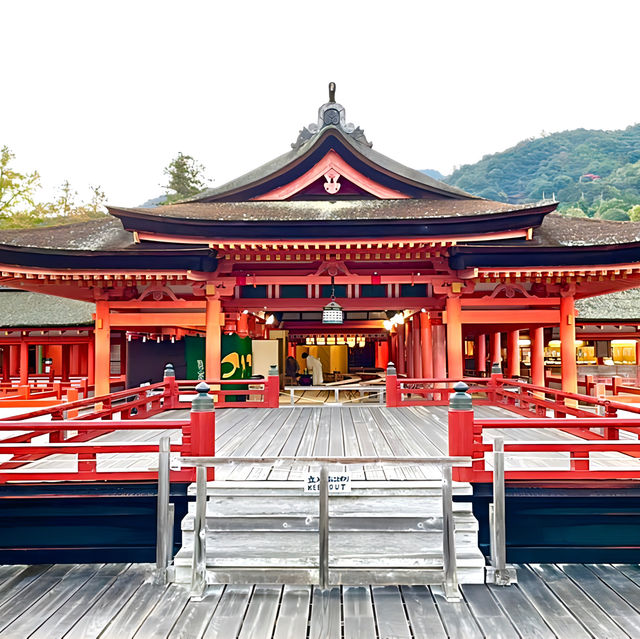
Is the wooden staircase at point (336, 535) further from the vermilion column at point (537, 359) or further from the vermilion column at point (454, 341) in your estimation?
the vermilion column at point (537, 359)

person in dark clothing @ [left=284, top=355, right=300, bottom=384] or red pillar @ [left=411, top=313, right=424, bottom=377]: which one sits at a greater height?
red pillar @ [left=411, top=313, right=424, bottom=377]

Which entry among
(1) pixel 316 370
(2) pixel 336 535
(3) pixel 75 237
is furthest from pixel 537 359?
(3) pixel 75 237

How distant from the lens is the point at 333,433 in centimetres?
898

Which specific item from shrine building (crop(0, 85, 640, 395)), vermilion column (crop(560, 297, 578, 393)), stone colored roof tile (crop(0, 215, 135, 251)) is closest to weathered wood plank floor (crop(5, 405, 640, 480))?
shrine building (crop(0, 85, 640, 395))

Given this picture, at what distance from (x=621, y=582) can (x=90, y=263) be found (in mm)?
12383

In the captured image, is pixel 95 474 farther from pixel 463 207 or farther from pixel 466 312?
pixel 463 207

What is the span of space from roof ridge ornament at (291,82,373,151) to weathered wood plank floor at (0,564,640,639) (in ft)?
49.8

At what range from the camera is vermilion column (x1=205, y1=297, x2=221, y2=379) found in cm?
1206

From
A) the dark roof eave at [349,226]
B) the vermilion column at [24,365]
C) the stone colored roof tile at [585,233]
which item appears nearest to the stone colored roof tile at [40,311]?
the vermilion column at [24,365]

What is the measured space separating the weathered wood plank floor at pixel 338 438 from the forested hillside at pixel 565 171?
7636 cm

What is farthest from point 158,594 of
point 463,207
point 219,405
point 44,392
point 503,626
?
point 44,392

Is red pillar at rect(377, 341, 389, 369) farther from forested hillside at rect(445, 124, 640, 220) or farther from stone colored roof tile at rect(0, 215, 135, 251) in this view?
forested hillside at rect(445, 124, 640, 220)

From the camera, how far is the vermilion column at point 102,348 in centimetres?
1211

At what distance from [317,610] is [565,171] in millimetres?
111122
